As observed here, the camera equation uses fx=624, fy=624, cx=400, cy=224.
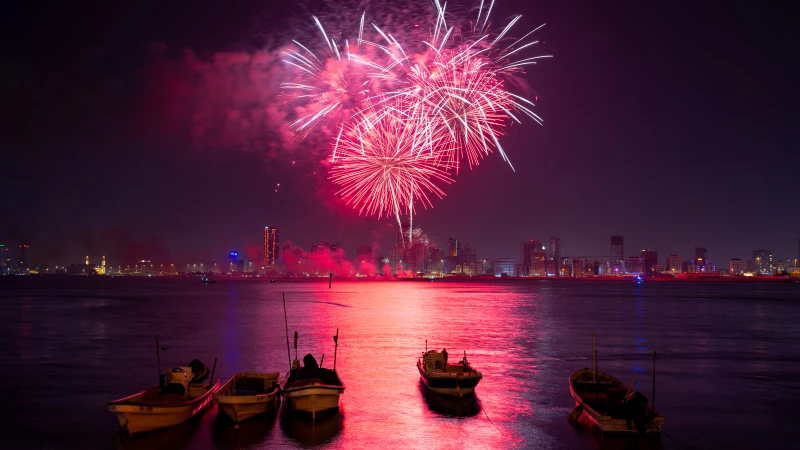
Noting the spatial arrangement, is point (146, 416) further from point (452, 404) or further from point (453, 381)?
point (453, 381)

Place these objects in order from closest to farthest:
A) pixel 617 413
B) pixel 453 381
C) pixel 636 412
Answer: pixel 636 412 < pixel 617 413 < pixel 453 381

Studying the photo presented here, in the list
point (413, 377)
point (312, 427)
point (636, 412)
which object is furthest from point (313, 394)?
point (636, 412)

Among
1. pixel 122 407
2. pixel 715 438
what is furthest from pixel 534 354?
pixel 122 407

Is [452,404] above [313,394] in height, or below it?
below

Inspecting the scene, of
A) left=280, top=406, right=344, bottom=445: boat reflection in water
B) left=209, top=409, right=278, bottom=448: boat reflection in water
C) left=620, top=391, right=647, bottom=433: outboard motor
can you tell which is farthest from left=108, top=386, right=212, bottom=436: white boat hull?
left=620, top=391, right=647, bottom=433: outboard motor

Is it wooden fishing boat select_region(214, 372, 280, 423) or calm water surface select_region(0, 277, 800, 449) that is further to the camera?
wooden fishing boat select_region(214, 372, 280, 423)

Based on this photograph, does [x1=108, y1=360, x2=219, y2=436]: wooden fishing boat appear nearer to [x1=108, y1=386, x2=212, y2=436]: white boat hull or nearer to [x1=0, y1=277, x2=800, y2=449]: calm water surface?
[x1=108, y1=386, x2=212, y2=436]: white boat hull
